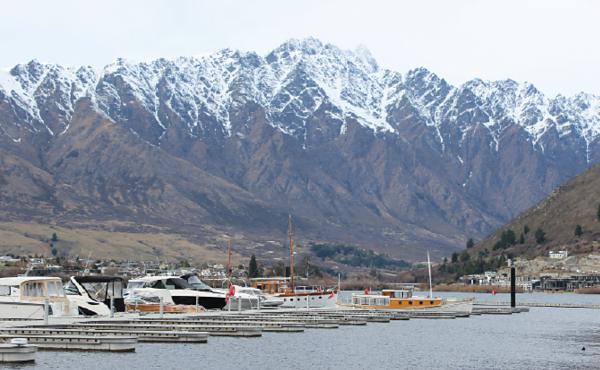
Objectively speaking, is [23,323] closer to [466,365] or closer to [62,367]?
[62,367]

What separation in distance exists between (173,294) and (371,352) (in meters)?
46.2

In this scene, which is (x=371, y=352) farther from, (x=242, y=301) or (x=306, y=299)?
(x=306, y=299)

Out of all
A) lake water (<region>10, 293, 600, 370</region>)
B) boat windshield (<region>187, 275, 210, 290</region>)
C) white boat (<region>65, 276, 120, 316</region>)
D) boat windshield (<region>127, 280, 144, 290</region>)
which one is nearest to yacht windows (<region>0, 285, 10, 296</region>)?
white boat (<region>65, 276, 120, 316</region>)

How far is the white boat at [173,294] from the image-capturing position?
504 ft

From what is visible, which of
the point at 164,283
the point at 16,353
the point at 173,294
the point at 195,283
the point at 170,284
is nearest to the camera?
the point at 16,353

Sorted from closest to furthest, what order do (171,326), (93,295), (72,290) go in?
(171,326) < (72,290) < (93,295)

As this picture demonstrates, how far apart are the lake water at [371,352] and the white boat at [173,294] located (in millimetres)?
19937

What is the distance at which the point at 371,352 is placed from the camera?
376ft

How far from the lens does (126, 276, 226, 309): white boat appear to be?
154m

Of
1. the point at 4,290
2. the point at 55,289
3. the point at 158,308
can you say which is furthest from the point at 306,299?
the point at 4,290

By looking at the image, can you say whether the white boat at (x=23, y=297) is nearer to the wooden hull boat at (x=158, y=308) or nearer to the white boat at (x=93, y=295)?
the white boat at (x=93, y=295)

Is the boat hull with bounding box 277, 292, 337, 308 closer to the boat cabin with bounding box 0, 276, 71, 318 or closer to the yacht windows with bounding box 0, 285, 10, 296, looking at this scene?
the boat cabin with bounding box 0, 276, 71, 318

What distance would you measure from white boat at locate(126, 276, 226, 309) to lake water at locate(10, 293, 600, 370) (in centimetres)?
1994

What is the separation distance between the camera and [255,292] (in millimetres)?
175250
